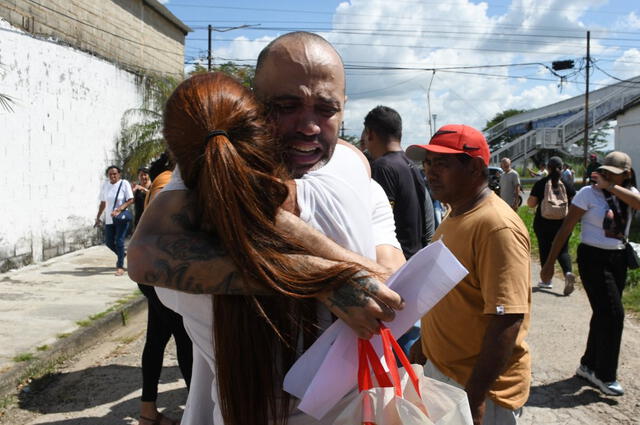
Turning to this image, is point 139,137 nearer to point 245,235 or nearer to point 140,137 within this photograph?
point 140,137

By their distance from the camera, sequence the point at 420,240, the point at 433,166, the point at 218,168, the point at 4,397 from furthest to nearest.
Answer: the point at 4,397 → the point at 420,240 → the point at 433,166 → the point at 218,168

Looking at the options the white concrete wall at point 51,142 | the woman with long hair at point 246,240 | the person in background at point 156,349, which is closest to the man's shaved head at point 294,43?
the woman with long hair at point 246,240

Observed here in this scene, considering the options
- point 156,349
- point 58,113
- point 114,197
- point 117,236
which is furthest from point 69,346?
point 58,113

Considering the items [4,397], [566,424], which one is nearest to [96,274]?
[4,397]

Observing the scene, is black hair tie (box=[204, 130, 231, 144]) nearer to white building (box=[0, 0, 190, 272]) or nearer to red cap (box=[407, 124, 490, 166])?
red cap (box=[407, 124, 490, 166])

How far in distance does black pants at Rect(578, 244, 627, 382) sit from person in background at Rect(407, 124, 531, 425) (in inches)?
101

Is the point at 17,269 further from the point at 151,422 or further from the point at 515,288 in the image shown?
the point at 515,288

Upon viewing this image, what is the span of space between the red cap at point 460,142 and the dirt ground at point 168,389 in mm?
2383

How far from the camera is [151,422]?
3.95 m

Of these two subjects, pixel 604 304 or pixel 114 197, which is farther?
pixel 114 197

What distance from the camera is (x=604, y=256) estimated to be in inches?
192

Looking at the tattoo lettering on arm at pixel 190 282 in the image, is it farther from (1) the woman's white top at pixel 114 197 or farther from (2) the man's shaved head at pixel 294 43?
(1) the woman's white top at pixel 114 197

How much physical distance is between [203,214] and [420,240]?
10.3 ft

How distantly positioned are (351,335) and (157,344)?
117 inches
